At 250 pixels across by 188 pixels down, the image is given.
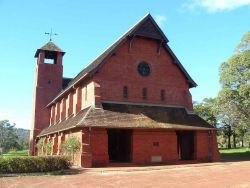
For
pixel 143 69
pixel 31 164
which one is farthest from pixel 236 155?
pixel 31 164

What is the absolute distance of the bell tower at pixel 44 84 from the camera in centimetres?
4831

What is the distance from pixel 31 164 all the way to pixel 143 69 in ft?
51.1

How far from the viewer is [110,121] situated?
81.9 feet

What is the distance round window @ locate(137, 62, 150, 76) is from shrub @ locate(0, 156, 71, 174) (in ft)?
43.1

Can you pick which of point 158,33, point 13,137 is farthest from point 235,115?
point 13,137

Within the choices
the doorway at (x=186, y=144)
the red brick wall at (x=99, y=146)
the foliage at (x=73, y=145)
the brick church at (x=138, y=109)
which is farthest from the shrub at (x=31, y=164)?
the doorway at (x=186, y=144)

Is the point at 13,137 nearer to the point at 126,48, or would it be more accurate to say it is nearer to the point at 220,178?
the point at 126,48

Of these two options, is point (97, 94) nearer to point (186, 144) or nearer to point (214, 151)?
point (186, 144)

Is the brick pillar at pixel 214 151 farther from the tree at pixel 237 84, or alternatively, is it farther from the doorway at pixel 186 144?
the tree at pixel 237 84

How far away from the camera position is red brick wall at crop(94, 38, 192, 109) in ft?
94.0

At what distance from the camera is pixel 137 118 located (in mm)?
26812

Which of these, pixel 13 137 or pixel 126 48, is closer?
pixel 126 48

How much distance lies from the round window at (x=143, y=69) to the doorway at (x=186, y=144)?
745cm

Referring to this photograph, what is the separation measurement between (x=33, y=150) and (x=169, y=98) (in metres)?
26.1
